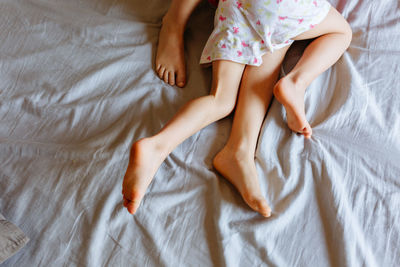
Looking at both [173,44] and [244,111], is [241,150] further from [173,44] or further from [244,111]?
[173,44]

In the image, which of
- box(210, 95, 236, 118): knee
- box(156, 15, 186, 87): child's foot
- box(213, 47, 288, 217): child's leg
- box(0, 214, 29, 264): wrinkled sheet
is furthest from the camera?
box(156, 15, 186, 87): child's foot

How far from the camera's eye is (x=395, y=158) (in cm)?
79

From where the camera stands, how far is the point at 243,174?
0.77 m

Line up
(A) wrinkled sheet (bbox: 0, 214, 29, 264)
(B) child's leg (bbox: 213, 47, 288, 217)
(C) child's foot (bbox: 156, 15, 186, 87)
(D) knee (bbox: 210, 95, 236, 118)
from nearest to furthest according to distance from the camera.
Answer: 1. (A) wrinkled sheet (bbox: 0, 214, 29, 264)
2. (B) child's leg (bbox: 213, 47, 288, 217)
3. (D) knee (bbox: 210, 95, 236, 118)
4. (C) child's foot (bbox: 156, 15, 186, 87)

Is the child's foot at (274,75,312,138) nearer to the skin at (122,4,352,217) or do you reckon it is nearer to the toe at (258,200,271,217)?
the skin at (122,4,352,217)

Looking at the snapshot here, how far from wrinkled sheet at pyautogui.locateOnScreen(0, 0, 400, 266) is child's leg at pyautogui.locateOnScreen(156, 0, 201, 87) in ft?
0.10

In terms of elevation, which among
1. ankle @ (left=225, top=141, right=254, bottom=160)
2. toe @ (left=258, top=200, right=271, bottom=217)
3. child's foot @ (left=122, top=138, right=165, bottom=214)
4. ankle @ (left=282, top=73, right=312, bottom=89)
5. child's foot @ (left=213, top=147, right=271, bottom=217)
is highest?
ankle @ (left=282, top=73, right=312, bottom=89)

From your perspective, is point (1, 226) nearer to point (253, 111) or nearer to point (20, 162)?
point (20, 162)

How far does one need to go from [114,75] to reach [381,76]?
66cm

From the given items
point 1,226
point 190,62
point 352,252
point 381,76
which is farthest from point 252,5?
point 1,226

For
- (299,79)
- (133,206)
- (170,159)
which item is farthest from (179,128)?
(299,79)

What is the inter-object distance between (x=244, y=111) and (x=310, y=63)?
0.21 m

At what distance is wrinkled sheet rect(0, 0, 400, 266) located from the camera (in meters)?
0.70

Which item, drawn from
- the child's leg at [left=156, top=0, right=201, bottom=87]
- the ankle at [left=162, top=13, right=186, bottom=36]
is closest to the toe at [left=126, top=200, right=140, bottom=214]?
the child's leg at [left=156, top=0, right=201, bottom=87]
